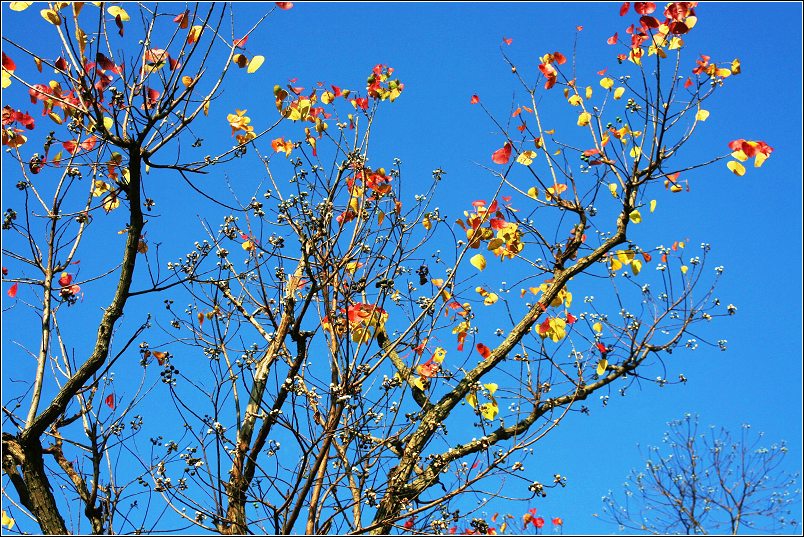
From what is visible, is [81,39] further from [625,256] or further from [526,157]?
[625,256]

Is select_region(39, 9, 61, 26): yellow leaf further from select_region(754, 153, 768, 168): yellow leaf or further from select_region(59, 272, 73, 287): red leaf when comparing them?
select_region(754, 153, 768, 168): yellow leaf

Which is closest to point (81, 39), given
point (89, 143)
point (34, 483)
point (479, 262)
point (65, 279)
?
point (89, 143)

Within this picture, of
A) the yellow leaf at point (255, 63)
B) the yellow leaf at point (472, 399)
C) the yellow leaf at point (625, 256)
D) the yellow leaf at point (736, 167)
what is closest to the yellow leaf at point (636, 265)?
the yellow leaf at point (625, 256)

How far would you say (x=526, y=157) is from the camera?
454 centimetres

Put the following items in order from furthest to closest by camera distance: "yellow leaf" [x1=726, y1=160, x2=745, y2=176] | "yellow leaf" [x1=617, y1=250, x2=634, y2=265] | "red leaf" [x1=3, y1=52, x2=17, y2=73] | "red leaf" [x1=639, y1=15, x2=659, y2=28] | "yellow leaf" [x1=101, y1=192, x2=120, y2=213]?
"yellow leaf" [x1=617, y1=250, x2=634, y2=265]
"red leaf" [x1=639, y1=15, x2=659, y2=28]
"yellow leaf" [x1=726, y1=160, x2=745, y2=176]
"yellow leaf" [x1=101, y1=192, x2=120, y2=213]
"red leaf" [x1=3, y1=52, x2=17, y2=73]

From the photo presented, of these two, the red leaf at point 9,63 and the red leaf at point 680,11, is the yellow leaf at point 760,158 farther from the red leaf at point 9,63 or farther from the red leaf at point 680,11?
the red leaf at point 9,63

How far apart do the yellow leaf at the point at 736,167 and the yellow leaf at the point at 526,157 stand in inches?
45.0

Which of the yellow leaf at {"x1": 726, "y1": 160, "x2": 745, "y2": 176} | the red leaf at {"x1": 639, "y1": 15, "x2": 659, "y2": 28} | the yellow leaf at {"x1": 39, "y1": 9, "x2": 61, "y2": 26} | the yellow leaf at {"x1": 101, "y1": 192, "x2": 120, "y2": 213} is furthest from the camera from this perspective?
the red leaf at {"x1": 639, "y1": 15, "x2": 659, "y2": 28}

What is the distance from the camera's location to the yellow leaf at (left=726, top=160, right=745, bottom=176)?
4098 mm

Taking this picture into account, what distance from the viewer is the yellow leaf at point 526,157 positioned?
451 cm

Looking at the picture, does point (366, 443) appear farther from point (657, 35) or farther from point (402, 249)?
point (657, 35)

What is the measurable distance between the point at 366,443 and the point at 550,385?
59.2 inches

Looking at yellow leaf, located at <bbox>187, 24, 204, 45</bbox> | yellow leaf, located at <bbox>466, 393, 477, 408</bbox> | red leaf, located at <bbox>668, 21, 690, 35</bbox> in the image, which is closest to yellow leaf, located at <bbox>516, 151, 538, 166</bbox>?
red leaf, located at <bbox>668, 21, 690, 35</bbox>

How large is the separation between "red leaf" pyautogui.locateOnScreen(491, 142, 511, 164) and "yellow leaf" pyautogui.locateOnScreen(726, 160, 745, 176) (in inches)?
50.6
